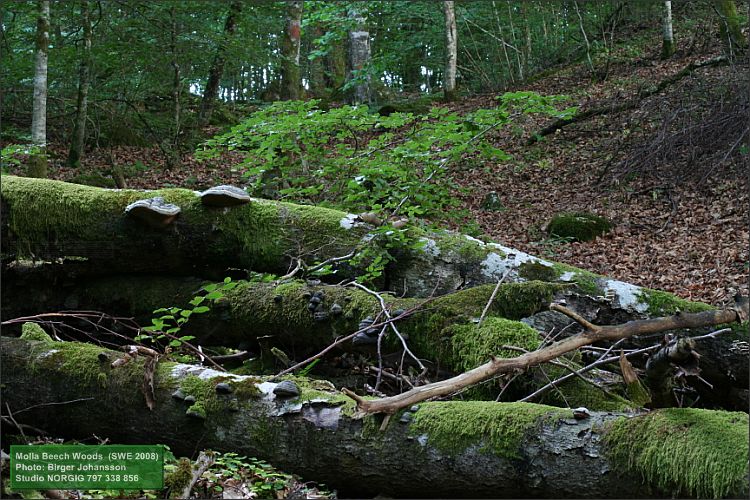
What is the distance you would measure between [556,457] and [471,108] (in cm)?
1516

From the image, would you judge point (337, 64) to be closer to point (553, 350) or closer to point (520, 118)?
point (520, 118)

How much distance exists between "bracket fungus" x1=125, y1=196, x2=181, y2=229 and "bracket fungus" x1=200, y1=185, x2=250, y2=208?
9.9 inches

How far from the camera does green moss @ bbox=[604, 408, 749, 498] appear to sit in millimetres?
2295

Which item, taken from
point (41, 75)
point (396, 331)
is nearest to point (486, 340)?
point (396, 331)

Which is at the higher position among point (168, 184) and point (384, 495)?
point (168, 184)

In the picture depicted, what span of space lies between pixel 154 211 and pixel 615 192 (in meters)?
8.79

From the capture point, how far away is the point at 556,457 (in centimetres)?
259

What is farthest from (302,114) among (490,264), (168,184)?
(168,184)

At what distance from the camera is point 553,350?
3031 mm

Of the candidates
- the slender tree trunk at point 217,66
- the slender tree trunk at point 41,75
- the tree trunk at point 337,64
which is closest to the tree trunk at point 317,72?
the tree trunk at point 337,64

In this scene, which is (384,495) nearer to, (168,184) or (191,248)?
(191,248)

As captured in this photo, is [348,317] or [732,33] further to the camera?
[732,33]
